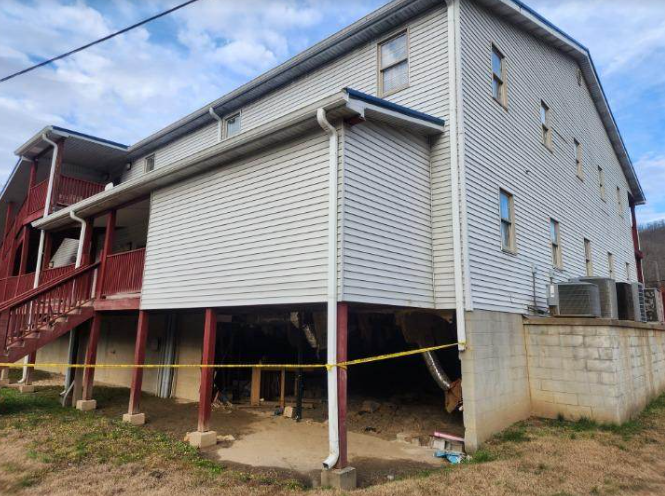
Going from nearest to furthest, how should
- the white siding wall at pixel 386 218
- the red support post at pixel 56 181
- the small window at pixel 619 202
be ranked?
the white siding wall at pixel 386 218
the red support post at pixel 56 181
the small window at pixel 619 202

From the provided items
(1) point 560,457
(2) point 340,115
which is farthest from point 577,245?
(2) point 340,115

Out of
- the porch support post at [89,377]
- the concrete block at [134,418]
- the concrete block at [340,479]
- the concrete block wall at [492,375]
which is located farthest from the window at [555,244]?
the porch support post at [89,377]

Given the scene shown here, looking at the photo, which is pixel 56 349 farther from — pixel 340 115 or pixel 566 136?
pixel 566 136

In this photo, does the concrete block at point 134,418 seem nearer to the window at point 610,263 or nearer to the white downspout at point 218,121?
the white downspout at point 218,121

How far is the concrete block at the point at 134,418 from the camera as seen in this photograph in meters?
9.65

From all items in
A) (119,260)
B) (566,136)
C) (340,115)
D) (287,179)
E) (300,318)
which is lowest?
(300,318)

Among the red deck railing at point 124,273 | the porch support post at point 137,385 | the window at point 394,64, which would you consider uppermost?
the window at point 394,64

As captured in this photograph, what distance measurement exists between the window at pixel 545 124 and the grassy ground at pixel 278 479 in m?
7.19

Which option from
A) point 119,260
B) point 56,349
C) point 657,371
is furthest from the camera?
point 56,349

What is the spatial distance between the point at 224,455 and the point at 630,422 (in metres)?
7.78

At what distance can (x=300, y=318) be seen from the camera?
32.9 ft

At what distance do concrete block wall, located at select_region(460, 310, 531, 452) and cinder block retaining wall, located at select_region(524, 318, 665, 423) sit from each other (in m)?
0.29

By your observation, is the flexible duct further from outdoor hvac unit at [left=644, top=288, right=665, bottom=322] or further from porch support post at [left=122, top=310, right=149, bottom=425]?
outdoor hvac unit at [left=644, top=288, right=665, bottom=322]

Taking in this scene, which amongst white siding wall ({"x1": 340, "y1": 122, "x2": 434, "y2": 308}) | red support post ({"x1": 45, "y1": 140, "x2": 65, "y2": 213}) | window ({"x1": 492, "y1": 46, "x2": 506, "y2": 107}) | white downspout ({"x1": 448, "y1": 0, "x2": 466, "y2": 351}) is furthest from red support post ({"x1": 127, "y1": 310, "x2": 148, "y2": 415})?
window ({"x1": 492, "y1": 46, "x2": 506, "y2": 107})
